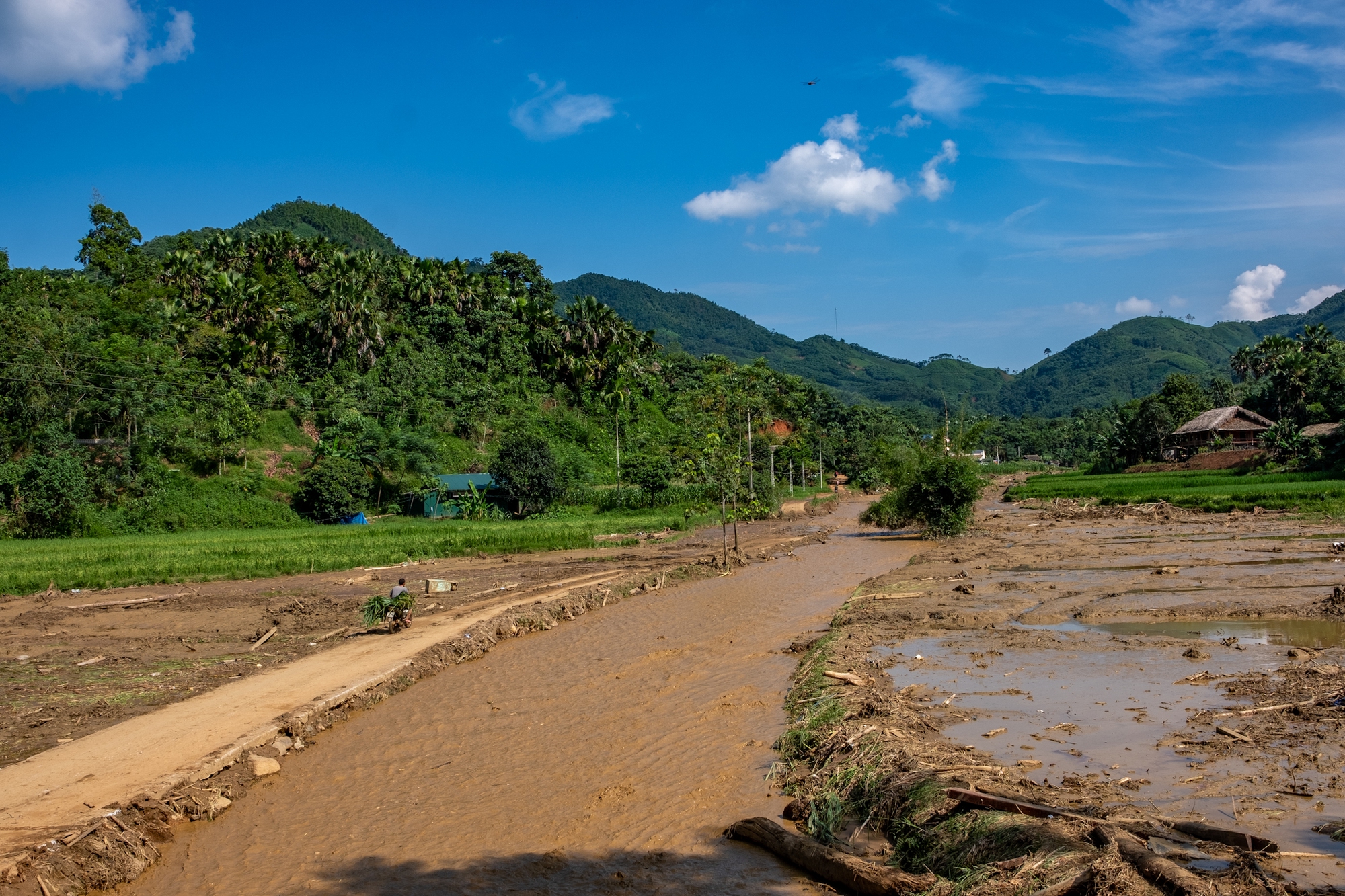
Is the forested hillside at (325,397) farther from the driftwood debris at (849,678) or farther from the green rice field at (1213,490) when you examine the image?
the green rice field at (1213,490)

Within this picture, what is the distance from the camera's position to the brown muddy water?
21.7ft

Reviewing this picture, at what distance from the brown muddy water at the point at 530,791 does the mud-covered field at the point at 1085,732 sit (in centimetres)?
80

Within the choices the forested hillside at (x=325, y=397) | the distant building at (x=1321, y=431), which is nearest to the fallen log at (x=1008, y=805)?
the forested hillside at (x=325, y=397)

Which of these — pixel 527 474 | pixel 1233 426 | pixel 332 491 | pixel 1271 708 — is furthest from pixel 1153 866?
pixel 1233 426

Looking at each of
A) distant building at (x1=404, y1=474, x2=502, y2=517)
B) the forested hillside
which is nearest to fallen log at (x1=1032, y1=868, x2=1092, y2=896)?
the forested hillside

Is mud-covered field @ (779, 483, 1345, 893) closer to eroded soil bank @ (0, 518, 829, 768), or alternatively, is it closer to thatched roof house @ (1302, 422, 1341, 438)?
eroded soil bank @ (0, 518, 829, 768)

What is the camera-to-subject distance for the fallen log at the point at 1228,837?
5.52m

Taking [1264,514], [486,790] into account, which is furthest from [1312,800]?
[1264,514]

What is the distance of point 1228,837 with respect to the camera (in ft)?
18.5

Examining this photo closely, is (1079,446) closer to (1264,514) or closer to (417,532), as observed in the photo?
(1264,514)

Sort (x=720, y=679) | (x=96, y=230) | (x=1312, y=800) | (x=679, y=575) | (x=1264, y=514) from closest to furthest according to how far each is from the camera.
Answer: (x=1312, y=800)
(x=720, y=679)
(x=679, y=575)
(x=1264, y=514)
(x=96, y=230)

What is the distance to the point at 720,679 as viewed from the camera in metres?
12.4

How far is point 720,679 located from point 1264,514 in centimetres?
3373

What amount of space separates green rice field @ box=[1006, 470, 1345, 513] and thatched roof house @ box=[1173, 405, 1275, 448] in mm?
5996
